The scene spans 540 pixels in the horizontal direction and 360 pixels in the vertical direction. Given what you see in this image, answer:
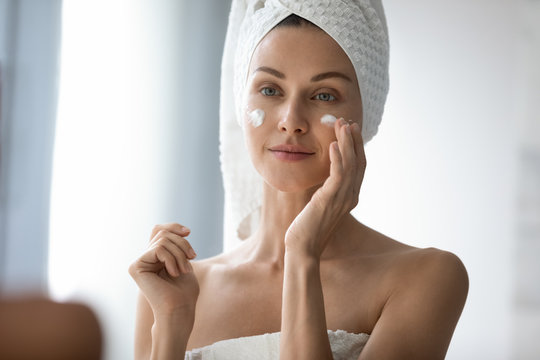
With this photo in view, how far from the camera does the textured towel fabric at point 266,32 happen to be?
4.72 ft

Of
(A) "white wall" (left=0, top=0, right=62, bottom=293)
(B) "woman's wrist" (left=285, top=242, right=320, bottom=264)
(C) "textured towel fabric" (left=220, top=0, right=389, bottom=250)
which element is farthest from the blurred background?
(B) "woman's wrist" (left=285, top=242, right=320, bottom=264)

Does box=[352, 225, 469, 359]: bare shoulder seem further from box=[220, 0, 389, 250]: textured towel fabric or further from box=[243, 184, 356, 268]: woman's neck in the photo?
box=[220, 0, 389, 250]: textured towel fabric

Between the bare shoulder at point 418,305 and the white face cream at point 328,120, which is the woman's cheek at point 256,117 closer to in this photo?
the white face cream at point 328,120

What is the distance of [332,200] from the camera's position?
1.31 m

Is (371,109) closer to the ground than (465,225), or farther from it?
farther from it

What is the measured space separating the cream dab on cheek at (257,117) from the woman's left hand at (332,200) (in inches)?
6.8

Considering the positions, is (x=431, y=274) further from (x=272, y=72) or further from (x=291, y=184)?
(x=272, y=72)

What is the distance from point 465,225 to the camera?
2529 mm

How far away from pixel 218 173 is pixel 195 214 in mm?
210

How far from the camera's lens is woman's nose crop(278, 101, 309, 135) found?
1.38 meters

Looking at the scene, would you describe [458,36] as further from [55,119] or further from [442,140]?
[55,119]

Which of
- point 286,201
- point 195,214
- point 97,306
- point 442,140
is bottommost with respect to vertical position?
point 97,306

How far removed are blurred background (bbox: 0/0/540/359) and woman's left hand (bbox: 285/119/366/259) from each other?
1.22 metres

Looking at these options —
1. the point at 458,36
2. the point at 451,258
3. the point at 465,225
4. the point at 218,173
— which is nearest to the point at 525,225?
the point at 465,225
